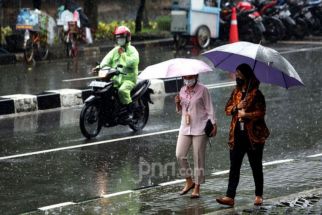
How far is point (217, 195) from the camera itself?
30.6ft

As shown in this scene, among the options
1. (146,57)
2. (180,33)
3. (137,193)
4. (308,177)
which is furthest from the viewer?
(180,33)

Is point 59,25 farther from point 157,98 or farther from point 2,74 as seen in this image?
point 157,98

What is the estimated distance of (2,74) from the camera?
65.7 ft

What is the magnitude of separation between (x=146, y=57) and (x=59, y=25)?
2507 mm

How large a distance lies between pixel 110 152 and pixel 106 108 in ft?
4.37

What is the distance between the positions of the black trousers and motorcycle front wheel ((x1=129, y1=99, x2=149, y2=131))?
16.2ft

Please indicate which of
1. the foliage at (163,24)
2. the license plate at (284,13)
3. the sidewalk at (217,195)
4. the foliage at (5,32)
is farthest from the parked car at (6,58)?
the sidewalk at (217,195)

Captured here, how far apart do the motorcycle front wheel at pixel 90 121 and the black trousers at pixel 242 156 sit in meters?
4.47

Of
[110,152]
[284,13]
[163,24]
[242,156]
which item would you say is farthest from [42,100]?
[163,24]

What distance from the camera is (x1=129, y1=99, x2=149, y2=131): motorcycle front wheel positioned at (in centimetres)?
1355

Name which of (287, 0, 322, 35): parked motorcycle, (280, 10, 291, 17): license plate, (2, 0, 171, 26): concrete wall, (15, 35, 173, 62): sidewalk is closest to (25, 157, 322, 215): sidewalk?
(15, 35, 173, 62): sidewalk

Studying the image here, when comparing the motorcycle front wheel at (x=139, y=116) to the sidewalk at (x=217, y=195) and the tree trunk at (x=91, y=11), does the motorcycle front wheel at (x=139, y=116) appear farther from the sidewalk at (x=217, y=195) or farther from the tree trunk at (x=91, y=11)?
the tree trunk at (x=91, y=11)

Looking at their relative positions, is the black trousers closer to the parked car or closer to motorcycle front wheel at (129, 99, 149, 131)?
motorcycle front wheel at (129, 99, 149, 131)

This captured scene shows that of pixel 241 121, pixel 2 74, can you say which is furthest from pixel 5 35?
pixel 241 121
